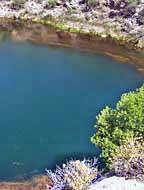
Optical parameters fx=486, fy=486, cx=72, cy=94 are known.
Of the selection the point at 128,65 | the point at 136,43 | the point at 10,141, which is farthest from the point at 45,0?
the point at 10,141

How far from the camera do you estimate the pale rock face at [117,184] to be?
2464cm

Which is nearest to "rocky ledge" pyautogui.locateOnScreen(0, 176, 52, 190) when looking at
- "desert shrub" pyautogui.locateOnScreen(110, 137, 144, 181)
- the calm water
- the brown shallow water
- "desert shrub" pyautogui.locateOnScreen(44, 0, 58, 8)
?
the calm water

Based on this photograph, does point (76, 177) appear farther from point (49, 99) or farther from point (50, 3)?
point (50, 3)

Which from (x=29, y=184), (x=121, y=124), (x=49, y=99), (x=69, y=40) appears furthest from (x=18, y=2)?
(x=121, y=124)

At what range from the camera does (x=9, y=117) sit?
153ft

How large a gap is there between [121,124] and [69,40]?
38.3 meters

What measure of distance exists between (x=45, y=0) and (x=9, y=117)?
127 feet

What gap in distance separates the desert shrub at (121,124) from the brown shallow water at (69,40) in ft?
83.4

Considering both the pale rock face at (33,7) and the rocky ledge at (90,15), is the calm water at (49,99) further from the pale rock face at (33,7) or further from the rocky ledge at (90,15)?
the pale rock face at (33,7)

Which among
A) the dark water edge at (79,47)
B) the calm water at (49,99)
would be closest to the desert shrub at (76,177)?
the calm water at (49,99)

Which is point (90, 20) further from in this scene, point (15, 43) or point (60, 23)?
point (15, 43)

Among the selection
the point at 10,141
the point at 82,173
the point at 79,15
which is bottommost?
the point at 10,141

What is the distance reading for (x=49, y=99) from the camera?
166 ft

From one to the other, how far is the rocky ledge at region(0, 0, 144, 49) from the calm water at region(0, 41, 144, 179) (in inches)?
324
